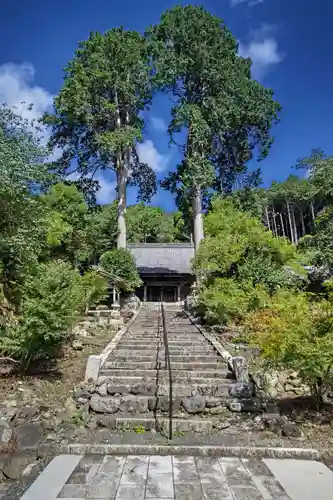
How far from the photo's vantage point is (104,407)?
21.7 ft

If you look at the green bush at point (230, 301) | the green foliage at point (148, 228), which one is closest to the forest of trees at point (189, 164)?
the green bush at point (230, 301)

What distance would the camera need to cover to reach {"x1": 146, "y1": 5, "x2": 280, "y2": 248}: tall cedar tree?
20.4m

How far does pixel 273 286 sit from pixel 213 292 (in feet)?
9.70

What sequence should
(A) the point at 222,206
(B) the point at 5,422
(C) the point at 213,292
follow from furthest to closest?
(A) the point at 222,206 → (C) the point at 213,292 → (B) the point at 5,422

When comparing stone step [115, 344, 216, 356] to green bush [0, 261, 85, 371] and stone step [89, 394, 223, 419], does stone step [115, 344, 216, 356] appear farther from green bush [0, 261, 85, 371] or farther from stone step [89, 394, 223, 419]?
stone step [89, 394, 223, 419]

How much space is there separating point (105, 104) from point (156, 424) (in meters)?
19.1

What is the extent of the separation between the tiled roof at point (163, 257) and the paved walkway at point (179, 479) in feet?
63.9

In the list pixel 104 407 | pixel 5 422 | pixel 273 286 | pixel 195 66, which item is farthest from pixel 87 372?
pixel 195 66

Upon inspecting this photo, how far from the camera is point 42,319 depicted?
24.7 ft

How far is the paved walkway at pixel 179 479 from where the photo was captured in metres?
4.03

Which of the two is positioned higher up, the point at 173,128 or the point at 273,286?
the point at 173,128

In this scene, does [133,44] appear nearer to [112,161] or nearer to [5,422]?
[112,161]

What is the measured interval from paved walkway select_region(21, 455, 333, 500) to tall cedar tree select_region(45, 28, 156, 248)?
16641 millimetres

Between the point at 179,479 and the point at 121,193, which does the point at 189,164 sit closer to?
the point at 121,193
